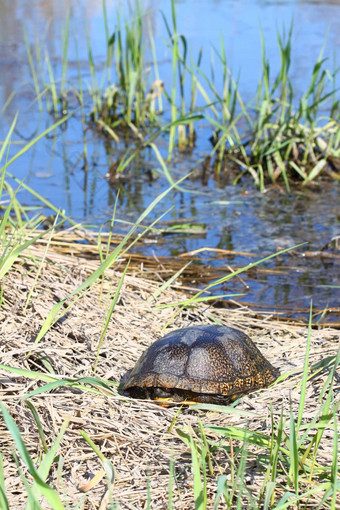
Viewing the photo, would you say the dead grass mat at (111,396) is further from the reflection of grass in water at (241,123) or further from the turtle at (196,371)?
the reflection of grass in water at (241,123)

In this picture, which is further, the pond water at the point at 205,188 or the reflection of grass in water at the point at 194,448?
the pond water at the point at 205,188

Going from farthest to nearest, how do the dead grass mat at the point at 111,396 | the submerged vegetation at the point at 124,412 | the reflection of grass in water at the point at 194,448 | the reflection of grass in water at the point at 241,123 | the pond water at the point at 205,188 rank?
the reflection of grass in water at the point at 241,123
the pond water at the point at 205,188
the dead grass mat at the point at 111,396
the submerged vegetation at the point at 124,412
the reflection of grass in water at the point at 194,448

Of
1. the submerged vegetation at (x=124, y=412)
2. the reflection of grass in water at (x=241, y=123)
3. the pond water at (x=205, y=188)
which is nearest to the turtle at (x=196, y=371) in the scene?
the submerged vegetation at (x=124, y=412)

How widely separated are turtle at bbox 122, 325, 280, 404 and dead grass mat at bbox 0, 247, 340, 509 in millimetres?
81

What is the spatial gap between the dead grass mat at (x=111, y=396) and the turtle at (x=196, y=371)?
8 centimetres

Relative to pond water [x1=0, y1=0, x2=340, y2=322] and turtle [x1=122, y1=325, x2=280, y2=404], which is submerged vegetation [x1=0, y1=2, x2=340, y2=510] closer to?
turtle [x1=122, y1=325, x2=280, y2=404]

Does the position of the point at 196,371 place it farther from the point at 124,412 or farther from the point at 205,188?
the point at 205,188

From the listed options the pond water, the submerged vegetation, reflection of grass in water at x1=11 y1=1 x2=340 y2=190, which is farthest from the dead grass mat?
reflection of grass in water at x1=11 y1=1 x2=340 y2=190

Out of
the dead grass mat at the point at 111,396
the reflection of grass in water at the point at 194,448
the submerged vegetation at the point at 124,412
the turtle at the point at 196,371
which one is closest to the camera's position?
the reflection of grass in water at the point at 194,448

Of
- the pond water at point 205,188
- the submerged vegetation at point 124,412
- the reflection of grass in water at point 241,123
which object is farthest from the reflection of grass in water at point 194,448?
the reflection of grass in water at point 241,123

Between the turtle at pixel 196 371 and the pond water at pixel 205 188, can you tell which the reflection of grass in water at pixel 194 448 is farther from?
the pond water at pixel 205 188

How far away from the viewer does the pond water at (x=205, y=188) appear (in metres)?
3.87

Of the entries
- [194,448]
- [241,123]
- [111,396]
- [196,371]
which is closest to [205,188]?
[241,123]

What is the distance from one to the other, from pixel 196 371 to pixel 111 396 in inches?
14.9
